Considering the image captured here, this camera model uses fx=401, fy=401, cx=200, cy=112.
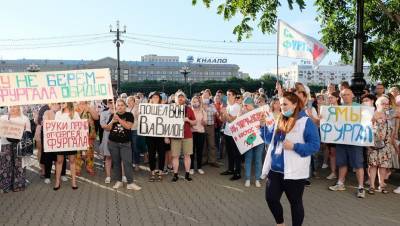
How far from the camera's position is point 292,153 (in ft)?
15.6

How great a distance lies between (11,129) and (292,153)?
547cm

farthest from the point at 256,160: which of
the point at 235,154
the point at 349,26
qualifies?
the point at 349,26

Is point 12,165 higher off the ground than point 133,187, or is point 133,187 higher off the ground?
point 12,165

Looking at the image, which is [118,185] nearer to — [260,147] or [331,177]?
[260,147]

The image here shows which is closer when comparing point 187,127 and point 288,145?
point 288,145

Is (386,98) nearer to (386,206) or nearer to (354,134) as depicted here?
(354,134)

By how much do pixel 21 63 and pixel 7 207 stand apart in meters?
149

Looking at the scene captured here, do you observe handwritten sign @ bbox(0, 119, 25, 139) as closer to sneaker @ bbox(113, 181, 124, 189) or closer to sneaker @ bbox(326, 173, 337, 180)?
sneaker @ bbox(113, 181, 124, 189)

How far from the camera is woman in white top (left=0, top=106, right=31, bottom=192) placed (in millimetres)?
7629

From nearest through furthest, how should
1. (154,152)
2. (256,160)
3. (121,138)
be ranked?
1. (121,138)
2. (256,160)
3. (154,152)

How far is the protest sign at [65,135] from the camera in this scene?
7.96 meters

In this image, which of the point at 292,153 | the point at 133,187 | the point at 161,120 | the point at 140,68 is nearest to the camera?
the point at 292,153

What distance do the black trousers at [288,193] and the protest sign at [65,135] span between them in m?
4.63

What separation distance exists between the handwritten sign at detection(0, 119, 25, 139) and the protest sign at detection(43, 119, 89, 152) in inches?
17.8
